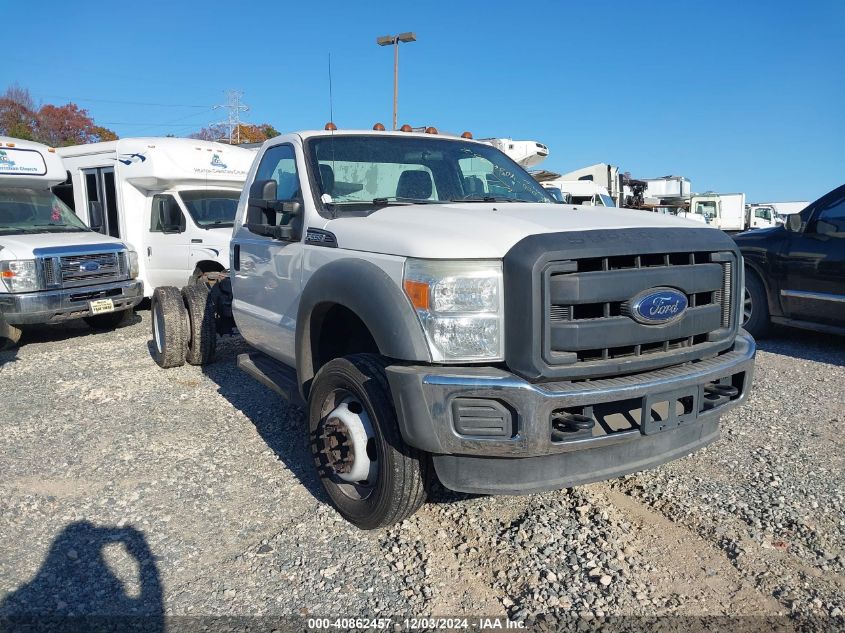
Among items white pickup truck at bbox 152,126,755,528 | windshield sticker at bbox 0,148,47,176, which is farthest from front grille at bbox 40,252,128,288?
white pickup truck at bbox 152,126,755,528

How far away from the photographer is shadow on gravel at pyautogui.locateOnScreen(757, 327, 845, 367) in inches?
269

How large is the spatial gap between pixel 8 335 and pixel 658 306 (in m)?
7.70

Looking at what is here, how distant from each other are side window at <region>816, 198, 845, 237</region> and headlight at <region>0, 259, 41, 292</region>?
859cm

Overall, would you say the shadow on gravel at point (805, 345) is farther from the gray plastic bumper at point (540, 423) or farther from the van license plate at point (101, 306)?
the van license plate at point (101, 306)

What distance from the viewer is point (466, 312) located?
9.04 ft

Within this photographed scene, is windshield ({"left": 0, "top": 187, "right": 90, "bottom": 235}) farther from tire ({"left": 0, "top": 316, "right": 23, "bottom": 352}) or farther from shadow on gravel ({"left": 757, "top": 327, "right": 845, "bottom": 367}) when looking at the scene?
shadow on gravel ({"left": 757, "top": 327, "right": 845, "bottom": 367})

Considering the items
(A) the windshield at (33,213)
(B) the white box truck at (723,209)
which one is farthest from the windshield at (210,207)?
(B) the white box truck at (723,209)

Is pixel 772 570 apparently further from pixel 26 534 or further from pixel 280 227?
pixel 26 534

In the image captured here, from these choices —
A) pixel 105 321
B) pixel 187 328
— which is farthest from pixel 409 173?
pixel 105 321

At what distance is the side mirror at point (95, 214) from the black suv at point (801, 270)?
9.31 m

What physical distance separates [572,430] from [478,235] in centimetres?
91

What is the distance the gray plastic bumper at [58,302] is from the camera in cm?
746

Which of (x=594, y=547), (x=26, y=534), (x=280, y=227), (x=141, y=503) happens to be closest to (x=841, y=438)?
(x=594, y=547)

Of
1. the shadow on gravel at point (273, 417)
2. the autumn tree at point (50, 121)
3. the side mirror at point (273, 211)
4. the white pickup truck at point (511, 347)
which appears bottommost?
the shadow on gravel at point (273, 417)
